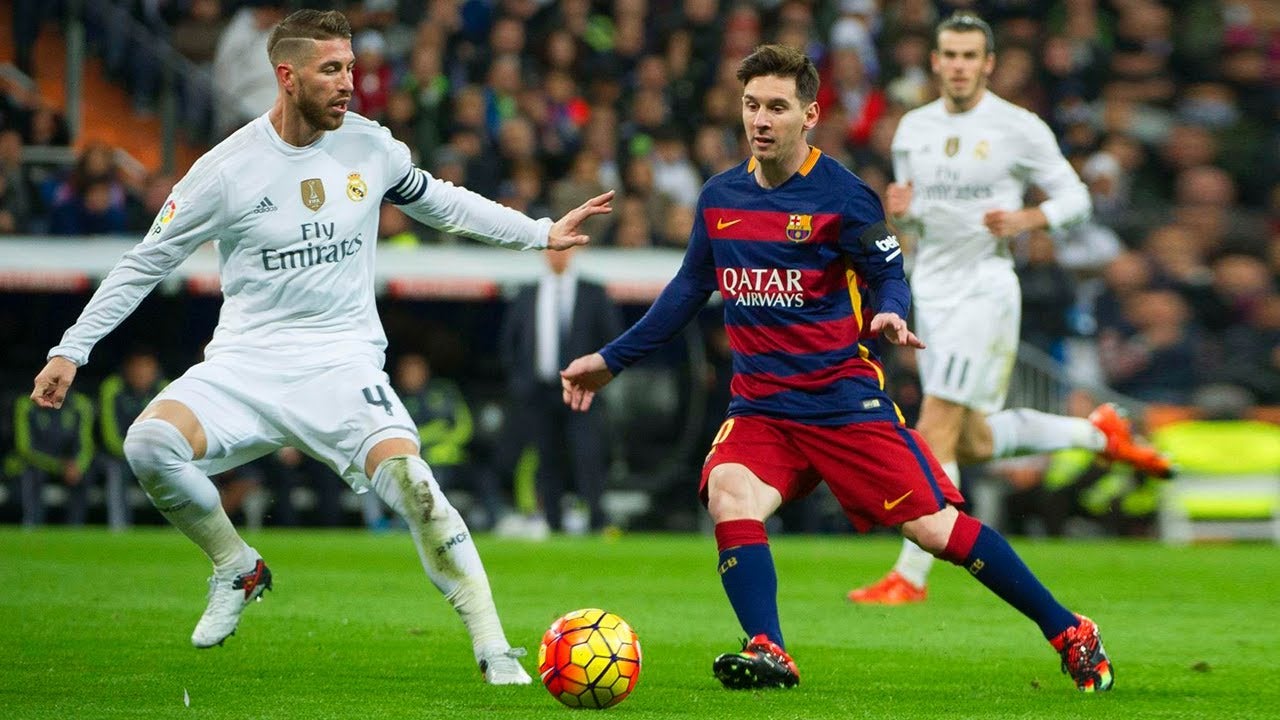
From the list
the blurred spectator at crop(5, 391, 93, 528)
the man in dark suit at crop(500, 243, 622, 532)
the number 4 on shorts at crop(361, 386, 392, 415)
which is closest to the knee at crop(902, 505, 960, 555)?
the number 4 on shorts at crop(361, 386, 392, 415)

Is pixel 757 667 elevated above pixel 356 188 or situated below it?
below

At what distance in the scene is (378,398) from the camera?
24.0 feet

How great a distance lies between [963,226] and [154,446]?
16.2ft

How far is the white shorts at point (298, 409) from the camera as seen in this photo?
727cm

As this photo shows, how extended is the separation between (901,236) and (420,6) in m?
7.71

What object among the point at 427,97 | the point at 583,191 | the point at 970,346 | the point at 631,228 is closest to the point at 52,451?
the point at 427,97

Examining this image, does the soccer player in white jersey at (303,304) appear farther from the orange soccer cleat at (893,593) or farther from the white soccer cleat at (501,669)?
the orange soccer cleat at (893,593)

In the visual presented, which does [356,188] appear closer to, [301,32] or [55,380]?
[301,32]

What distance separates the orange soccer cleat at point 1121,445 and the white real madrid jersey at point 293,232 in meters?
5.40

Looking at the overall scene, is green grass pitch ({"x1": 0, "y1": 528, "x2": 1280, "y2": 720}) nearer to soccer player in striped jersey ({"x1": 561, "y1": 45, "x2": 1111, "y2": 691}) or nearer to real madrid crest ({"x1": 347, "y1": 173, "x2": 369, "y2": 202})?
soccer player in striped jersey ({"x1": 561, "y1": 45, "x2": 1111, "y2": 691})

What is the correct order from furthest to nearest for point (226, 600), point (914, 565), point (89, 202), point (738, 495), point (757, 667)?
point (89, 202) < point (914, 565) < point (226, 600) < point (738, 495) < point (757, 667)

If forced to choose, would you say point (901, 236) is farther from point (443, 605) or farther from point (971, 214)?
point (443, 605)

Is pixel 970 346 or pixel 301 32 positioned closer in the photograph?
pixel 301 32

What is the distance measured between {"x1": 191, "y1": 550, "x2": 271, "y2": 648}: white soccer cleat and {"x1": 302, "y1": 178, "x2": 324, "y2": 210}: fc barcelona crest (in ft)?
4.64
